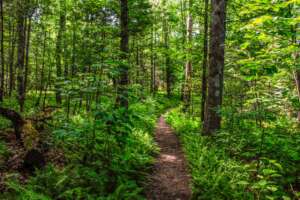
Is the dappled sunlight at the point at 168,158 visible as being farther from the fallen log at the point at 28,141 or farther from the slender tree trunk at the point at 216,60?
the fallen log at the point at 28,141

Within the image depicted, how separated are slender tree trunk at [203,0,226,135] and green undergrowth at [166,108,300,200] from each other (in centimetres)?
112

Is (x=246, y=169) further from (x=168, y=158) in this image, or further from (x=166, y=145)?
(x=166, y=145)

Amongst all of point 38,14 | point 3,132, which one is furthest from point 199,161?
point 38,14

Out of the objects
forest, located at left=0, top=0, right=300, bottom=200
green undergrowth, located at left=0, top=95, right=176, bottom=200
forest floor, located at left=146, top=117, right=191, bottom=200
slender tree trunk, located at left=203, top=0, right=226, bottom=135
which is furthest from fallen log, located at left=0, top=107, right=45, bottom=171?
slender tree trunk, located at left=203, top=0, right=226, bottom=135

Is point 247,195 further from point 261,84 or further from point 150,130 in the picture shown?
point 150,130

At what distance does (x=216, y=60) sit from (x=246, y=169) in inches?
161

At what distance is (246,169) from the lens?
6770mm

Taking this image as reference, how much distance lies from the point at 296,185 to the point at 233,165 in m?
1.60

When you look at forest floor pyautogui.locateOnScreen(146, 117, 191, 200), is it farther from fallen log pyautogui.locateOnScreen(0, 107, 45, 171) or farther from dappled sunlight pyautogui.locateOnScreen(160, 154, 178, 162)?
fallen log pyautogui.locateOnScreen(0, 107, 45, 171)

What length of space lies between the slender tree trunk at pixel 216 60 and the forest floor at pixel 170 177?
2.07 meters

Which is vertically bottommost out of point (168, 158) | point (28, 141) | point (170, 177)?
point (170, 177)

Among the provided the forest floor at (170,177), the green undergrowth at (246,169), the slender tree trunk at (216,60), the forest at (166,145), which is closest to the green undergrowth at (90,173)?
the forest at (166,145)

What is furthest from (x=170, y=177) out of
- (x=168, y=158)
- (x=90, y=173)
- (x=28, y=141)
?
(x=28, y=141)

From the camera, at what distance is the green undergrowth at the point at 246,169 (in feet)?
18.1
